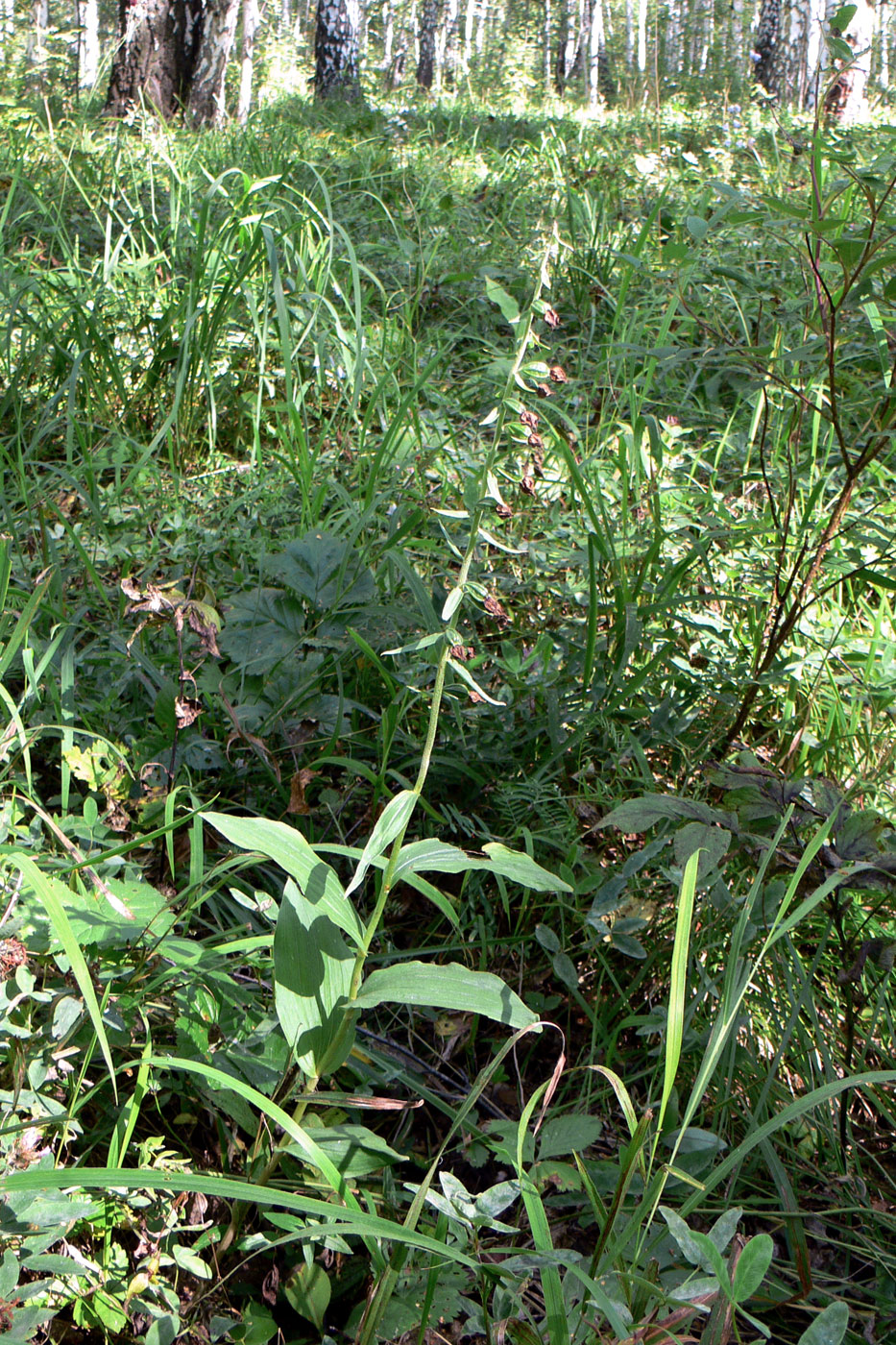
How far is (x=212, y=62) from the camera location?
5371 millimetres

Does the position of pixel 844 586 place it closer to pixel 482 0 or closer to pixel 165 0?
pixel 165 0

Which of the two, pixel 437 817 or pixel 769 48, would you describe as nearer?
pixel 437 817

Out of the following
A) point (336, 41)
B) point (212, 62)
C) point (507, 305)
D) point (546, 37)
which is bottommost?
point (507, 305)

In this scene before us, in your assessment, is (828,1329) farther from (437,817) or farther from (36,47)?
(36,47)

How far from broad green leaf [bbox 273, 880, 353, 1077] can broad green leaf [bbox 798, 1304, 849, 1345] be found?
491 millimetres

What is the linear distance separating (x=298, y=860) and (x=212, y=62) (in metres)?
5.92

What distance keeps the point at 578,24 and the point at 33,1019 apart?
24.3 meters

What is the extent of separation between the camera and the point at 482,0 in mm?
29328

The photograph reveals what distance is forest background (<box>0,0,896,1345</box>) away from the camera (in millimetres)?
947

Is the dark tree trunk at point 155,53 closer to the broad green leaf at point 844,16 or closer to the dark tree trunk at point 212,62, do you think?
the dark tree trunk at point 212,62

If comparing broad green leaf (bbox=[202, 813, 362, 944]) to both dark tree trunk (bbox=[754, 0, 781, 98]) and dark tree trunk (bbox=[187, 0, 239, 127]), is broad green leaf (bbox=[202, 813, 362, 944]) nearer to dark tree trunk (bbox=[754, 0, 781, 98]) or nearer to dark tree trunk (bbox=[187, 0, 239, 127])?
dark tree trunk (bbox=[187, 0, 239, 127])

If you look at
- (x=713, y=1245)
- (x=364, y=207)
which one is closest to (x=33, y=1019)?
(x=713, y=1245)

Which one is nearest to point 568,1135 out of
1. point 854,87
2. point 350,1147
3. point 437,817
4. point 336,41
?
point 350,1147

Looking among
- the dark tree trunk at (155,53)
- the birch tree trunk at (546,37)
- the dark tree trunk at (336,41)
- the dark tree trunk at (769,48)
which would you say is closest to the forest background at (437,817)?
the dark tree trunk at (155,53)
